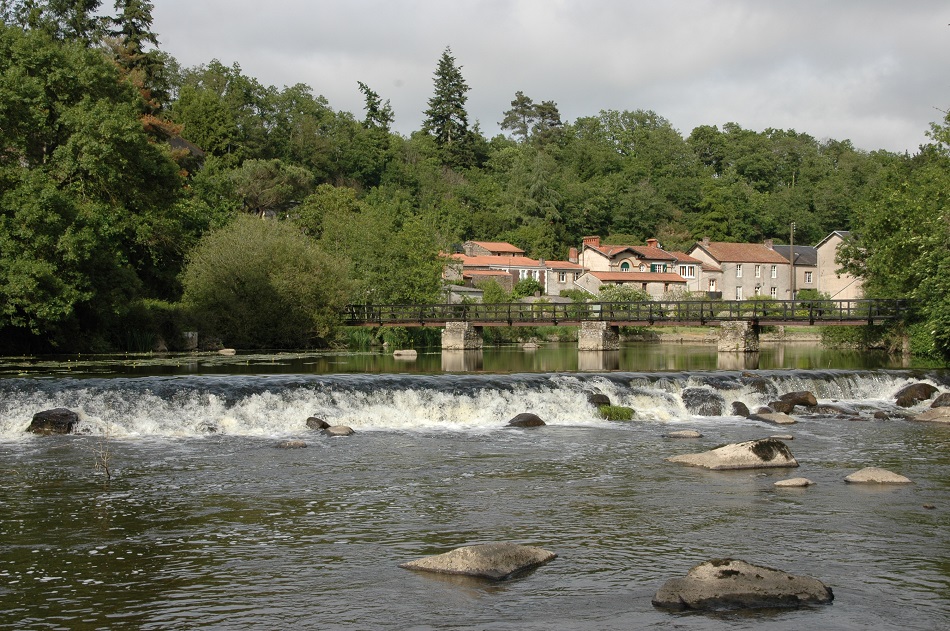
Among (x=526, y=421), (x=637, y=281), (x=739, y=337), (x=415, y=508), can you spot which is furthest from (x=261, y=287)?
(x=637, y=281)

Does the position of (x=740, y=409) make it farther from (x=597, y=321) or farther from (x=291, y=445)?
(x=597, y=321)

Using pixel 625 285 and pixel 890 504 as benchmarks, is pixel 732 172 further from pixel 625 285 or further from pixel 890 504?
pixel 890 504

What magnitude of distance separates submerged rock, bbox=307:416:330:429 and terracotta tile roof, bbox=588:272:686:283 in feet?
235

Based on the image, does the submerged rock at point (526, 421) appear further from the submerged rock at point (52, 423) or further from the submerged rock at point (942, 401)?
the submerged rock at point (942, 401)

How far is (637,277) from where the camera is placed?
94438mm

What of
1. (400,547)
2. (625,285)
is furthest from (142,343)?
(625,285)

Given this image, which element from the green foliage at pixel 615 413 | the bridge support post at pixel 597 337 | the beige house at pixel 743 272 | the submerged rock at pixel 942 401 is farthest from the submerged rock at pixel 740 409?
the beige house at pixel 743 272

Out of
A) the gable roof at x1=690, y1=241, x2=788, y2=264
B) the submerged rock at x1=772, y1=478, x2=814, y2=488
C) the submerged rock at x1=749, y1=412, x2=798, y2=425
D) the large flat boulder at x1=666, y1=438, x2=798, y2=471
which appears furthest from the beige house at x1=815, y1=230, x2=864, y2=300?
the submerged rock at x1=772, y1=478, x2=814, y2=488

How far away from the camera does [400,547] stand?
1302 cm

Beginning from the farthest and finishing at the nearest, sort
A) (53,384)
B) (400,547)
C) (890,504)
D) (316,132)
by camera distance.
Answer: (316,132)
(53,384)
(890,504)
(400,547)

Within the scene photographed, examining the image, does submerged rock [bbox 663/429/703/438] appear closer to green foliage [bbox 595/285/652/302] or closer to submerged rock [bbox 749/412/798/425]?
submerged rock [bbox 749/412/798/425]

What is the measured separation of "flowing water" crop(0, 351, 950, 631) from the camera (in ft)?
34.6

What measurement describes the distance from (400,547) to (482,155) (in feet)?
410

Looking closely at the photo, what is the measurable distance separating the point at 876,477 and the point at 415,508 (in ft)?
29.9
